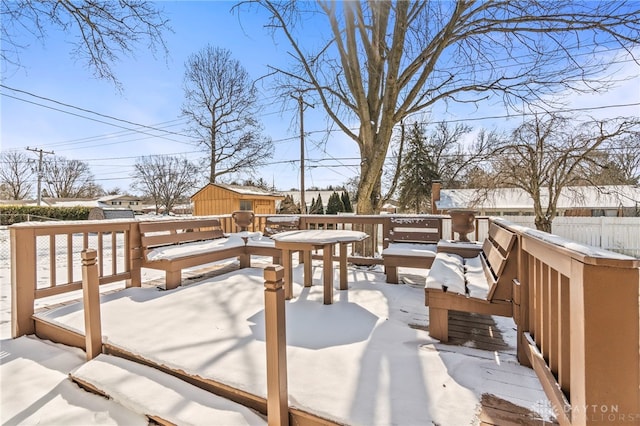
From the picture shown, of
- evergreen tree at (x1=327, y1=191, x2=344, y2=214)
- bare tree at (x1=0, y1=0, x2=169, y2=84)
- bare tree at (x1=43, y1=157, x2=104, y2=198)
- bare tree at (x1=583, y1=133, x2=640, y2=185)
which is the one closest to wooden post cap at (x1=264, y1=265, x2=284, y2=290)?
bare tree at (x1=0, y1=0, x2=169, y2=84)

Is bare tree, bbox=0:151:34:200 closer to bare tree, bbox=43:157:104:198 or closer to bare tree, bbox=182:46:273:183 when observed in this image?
bare tree, bbox=43:157:104:198

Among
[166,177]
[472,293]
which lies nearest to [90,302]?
[472,293]

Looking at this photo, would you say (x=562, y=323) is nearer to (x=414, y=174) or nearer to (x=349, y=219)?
(x=349, y=219)

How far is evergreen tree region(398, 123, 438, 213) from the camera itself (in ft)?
53.8

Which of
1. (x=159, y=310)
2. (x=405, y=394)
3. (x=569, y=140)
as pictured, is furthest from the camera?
(x=569, y=140)

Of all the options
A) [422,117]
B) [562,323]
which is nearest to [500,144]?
[422,117]

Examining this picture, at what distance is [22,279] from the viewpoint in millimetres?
2779

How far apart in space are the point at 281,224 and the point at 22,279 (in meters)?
3.38

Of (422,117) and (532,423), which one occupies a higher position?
(422,117)

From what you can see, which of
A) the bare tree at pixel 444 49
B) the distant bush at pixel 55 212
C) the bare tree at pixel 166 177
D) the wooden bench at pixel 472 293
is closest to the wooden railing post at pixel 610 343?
the wooden bench at pixel 472 293

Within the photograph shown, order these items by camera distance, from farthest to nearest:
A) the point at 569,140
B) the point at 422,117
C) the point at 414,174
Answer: the point at 414,174, the point at 422,117, the point at 569,140

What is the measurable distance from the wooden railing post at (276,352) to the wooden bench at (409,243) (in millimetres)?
2747

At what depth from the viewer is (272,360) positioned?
4.90 ft

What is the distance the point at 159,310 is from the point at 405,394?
2562mm
